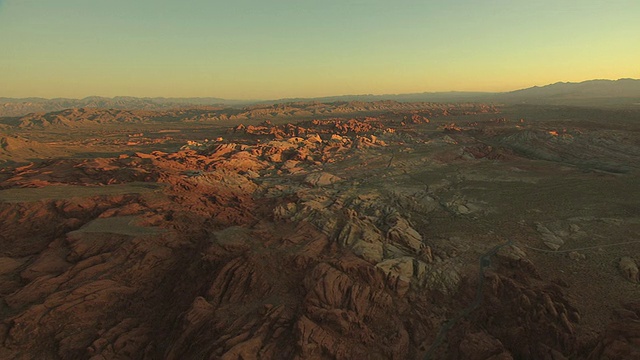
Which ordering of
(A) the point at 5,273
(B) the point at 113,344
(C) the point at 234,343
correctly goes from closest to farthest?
(C) the point at 234,343, (B) the point at 113,344, (A) the point at 5,273

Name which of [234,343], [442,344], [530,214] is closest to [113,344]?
[234,343]

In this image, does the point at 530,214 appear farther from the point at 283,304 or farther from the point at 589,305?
the point at 283,304

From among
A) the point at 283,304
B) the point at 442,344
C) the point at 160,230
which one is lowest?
the point at 442,344

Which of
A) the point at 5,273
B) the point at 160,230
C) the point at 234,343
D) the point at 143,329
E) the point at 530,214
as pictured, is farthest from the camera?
the point at 530,214

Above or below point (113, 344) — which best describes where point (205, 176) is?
above

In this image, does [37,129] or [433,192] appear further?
[37,129]

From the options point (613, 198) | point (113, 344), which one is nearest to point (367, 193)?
point (613, 198)

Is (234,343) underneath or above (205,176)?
underneath

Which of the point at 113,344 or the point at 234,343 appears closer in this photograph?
the point at 234,343

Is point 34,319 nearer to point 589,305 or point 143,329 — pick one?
Answer: point 143,329
